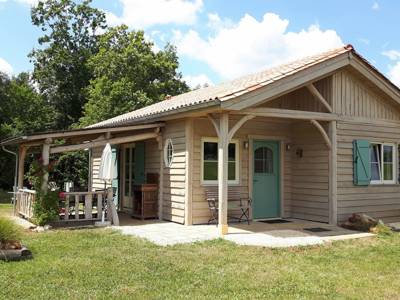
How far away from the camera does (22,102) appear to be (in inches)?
915

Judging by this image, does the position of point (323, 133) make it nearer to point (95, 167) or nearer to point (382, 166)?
point (382, 166)

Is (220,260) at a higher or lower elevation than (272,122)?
lower

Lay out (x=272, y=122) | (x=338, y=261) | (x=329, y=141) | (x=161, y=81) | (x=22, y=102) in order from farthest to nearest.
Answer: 1. (x=161, y=81)
2. (x=22, y=102)
3. (x=272, y=122)
4. (x=329, y=141)
5. (x=338, y=261)

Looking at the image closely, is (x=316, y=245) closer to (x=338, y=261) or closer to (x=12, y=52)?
(x=338, y=261)

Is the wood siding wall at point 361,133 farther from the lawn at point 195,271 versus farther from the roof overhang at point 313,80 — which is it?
the lawn at point 195,271

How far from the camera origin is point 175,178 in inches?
381

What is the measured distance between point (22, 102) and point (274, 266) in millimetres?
20946

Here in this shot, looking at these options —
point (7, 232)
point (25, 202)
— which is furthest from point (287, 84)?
point (25, 202)

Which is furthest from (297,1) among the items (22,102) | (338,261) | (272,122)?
(22,102)

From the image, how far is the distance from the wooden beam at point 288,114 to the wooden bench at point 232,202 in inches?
81.6

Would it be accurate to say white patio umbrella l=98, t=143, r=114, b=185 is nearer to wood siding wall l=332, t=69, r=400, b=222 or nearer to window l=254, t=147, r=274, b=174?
window l=254, t=147, r=274, b=174

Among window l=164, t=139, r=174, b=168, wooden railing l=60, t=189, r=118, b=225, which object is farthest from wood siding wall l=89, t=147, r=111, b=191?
window l=164, t=139, r=174, b=168

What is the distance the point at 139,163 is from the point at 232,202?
299cm

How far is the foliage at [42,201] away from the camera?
28.3ft
